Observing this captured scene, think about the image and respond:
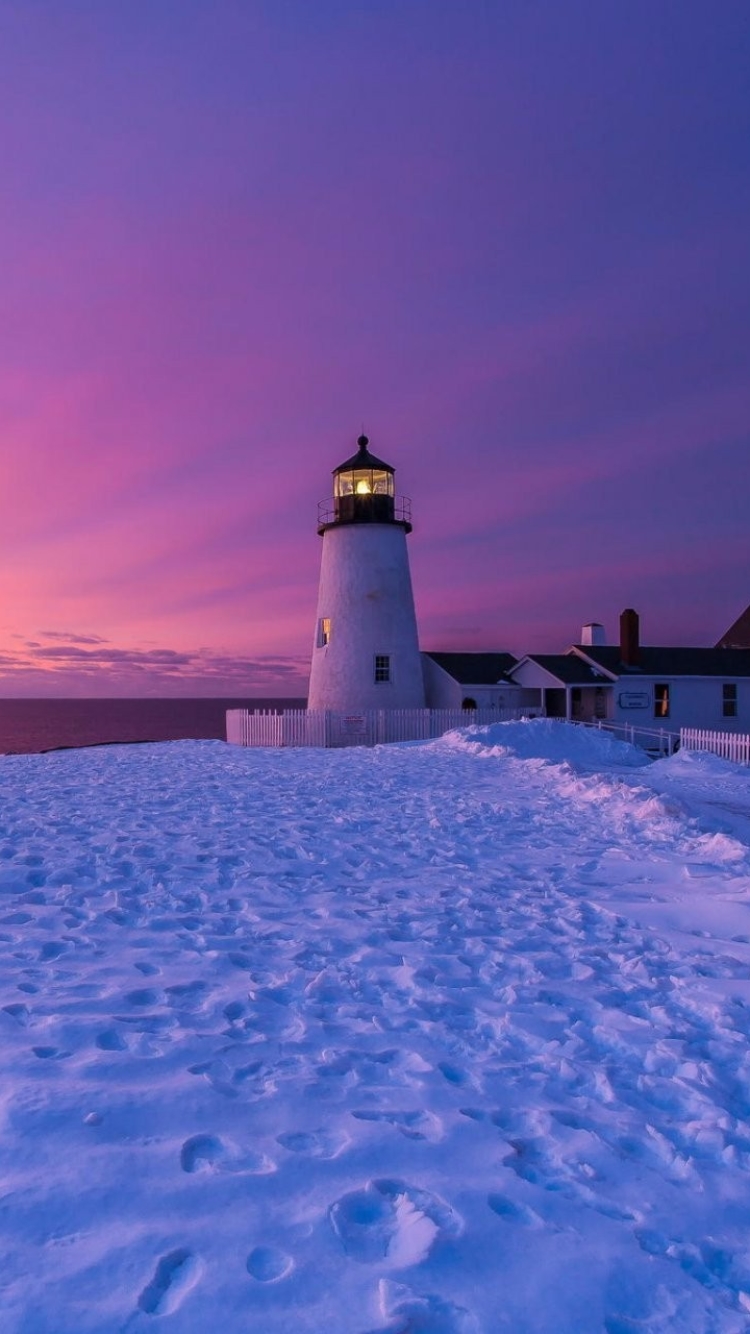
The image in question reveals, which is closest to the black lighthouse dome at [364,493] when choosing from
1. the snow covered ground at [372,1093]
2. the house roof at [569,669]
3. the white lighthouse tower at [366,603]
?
the white lighthouse tower at [366,603]

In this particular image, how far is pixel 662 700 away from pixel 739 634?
15.7 m

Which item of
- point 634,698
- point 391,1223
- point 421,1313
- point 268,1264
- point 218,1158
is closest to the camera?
point 421,1313

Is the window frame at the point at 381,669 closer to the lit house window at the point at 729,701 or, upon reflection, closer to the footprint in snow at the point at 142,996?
the lit house window at the point at 729,701

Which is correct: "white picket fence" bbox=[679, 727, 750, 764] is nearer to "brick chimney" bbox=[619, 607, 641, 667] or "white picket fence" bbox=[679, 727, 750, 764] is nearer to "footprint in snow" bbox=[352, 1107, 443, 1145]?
"brick chimney" bbox=[619, 607, 641, 667]

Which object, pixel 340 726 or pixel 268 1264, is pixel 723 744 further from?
pixel 268 1264

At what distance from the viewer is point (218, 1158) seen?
2.91 meters

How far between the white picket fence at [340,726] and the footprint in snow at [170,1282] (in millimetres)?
25076

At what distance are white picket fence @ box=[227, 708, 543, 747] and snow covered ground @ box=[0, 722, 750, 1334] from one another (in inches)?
765

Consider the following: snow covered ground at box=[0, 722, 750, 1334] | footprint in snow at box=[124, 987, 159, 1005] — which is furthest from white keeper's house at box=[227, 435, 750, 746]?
footprint in snow at box=[124, 987, 159, 1005]

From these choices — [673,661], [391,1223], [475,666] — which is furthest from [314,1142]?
[673,661]

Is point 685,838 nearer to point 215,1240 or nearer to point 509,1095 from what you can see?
point 509,1095

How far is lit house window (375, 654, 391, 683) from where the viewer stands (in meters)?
31.2

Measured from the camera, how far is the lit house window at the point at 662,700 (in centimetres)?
3578

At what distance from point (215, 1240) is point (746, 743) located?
2120 cm
